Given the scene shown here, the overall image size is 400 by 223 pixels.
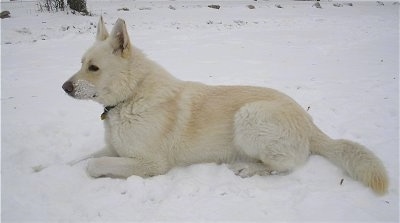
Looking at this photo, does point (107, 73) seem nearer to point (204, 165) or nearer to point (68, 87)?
point (68, 87)

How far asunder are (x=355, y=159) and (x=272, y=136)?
0.84 meters

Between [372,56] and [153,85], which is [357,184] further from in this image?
[372,56]

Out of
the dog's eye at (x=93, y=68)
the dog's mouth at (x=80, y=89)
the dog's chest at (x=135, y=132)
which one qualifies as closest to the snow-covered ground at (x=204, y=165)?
the dog's chest at (x=135, y=132)

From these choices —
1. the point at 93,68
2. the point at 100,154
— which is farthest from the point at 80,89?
the point at 100,154

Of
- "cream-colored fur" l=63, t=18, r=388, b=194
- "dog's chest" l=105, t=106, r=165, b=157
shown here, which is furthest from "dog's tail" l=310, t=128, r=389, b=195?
"dog's chest" l=105, t=106, r=165, b=157

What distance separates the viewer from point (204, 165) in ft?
12.4

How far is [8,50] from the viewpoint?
9.09 m

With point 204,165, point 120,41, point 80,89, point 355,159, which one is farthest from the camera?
point 204,165

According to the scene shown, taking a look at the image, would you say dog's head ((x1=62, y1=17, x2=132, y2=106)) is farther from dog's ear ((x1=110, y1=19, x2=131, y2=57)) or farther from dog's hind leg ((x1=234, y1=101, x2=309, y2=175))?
dog's hind leg ((x1=234, y1=101, x2=309, y2=175))

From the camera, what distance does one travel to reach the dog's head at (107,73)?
354 cm

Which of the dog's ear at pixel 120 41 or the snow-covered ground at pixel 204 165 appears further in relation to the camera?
the dog's ear at pixel 120 41

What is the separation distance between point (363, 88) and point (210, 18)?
10898 millimetres

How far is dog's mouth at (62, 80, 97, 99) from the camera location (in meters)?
3.50

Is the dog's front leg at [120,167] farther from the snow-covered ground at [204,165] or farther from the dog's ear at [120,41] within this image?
the dog's ear at [120,41]
